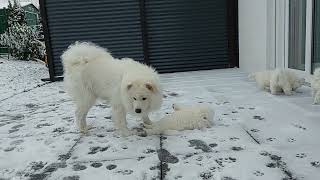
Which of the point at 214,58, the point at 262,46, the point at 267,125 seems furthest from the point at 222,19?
the point at 267,125

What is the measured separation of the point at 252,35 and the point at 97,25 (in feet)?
11.7

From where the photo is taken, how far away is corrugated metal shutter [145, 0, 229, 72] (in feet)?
26.4

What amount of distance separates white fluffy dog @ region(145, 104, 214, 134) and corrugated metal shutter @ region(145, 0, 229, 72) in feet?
15.6

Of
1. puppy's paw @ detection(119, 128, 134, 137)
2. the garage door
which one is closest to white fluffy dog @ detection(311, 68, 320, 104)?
puppy's paw @ detection(119, 128, 134, 137)

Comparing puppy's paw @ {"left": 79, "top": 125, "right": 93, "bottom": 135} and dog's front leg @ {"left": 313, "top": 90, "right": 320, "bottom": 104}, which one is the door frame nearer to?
dog's front leg @ {"left": 313, "top": 90, "right": 320, "bottom": 104}

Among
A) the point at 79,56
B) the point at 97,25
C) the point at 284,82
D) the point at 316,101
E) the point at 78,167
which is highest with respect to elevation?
the point at 97,25

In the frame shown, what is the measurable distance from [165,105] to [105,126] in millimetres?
1076

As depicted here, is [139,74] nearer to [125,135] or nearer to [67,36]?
[125,135]

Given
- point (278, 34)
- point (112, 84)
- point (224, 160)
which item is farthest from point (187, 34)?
point (224, 160)

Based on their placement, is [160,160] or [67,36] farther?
Answer: [67,36]

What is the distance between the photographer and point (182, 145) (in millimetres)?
3076

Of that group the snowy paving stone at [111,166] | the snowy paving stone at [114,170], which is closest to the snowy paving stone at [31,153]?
the snowy paving stone at [114,170]

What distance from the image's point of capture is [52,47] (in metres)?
8.27

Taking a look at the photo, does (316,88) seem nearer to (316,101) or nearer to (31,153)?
(316,101)
